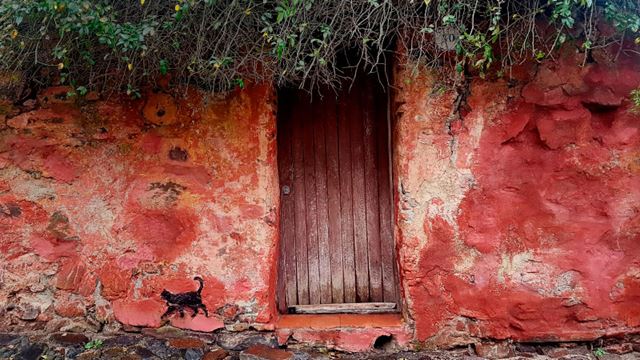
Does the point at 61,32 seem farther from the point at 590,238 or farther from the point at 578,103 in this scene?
the point at 590,238

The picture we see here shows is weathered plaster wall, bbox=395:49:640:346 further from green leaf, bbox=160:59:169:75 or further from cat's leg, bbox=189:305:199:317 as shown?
green leaf, bbox=160:59:169:75

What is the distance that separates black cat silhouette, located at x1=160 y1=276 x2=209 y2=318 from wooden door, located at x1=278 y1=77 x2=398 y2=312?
2.05ft

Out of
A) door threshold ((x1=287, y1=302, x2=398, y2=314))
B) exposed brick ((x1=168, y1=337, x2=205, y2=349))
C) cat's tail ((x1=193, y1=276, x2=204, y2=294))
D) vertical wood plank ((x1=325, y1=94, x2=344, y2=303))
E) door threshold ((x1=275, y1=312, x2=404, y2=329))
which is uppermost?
vertical wood plank ((x1=325, y1=94, x2=344, y2=303))

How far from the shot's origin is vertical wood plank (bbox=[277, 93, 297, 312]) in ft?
11.1

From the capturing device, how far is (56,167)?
2973 millimetres

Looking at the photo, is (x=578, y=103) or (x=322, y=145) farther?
(x=322, y=145)

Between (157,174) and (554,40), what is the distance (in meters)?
2.48

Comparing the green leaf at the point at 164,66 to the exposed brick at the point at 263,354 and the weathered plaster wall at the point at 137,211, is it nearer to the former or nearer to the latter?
the weathered plaster wall at the point at 137,211

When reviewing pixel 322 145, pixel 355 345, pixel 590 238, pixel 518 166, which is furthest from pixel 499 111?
pixel 355 345

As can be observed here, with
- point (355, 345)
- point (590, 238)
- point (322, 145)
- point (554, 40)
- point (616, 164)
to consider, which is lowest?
point (355, 345)

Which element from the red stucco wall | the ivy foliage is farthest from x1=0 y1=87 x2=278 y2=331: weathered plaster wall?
the ivy foliage

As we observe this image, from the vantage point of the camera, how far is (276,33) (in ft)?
8.72

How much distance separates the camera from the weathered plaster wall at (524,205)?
271cm

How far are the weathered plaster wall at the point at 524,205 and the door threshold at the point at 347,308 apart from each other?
0.44 metres
